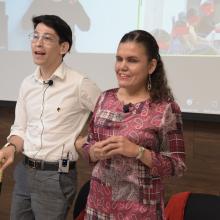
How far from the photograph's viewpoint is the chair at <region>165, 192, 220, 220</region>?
1.72 m

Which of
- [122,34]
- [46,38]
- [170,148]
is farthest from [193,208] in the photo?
[122,34]

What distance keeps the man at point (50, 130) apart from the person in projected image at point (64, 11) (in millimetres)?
814

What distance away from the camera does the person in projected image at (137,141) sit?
4.47 ft

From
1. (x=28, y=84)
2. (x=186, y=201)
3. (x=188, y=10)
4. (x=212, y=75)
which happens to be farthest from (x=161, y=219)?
(x=188, y=10)

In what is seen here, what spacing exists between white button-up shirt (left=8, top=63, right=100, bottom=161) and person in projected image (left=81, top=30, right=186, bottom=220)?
37 centimetres

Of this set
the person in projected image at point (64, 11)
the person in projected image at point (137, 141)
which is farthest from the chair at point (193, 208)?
the person in projected image at point (64, 11)

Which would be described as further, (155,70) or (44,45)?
(44,45)

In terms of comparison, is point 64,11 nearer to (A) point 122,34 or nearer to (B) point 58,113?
(A) point 122,34

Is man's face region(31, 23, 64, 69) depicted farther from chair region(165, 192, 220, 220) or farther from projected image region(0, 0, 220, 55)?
chair region(165, 192, 220, 220)

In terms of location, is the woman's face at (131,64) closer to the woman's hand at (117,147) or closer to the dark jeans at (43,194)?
the woman's hand at (117,147)

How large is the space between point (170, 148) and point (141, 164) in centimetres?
12

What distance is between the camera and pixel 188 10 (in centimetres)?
231

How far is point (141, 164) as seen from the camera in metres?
1.38

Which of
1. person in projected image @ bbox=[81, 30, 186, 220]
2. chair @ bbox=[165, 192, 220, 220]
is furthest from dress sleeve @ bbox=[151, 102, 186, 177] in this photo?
chair @ bbox=[165, 192, 220, 220]
